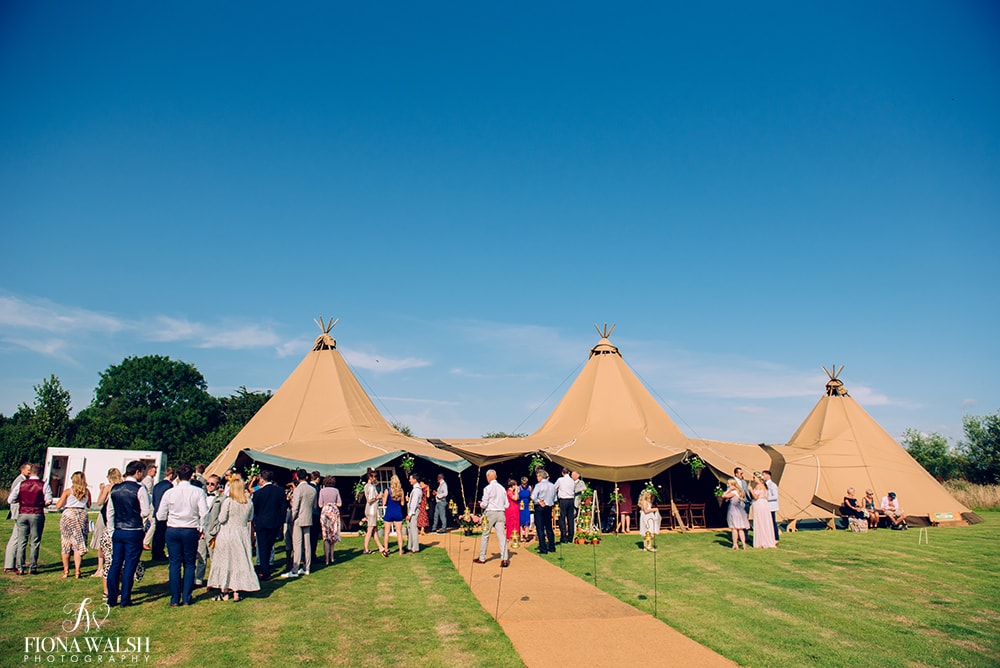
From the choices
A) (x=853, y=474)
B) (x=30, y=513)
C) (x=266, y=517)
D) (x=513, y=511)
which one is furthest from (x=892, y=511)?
(x=30, y=513)

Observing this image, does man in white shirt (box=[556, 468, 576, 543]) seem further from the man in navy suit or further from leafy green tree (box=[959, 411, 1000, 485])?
leafy green tree (box=[959, 411, 1000, 485])

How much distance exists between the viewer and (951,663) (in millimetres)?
5383

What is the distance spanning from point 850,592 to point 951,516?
14131 millimetres

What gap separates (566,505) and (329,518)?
4.85 metres

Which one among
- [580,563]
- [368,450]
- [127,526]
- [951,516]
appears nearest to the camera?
[127,526]

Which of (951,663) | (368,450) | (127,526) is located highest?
(368,450)

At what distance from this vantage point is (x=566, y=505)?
42.6ft

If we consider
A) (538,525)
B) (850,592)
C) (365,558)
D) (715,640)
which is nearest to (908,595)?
(850,592)

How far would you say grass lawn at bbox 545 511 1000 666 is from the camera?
5738 millimetres

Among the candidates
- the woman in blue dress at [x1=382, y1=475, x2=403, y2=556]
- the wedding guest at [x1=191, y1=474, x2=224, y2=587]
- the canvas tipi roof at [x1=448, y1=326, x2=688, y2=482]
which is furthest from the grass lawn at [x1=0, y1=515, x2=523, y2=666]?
the canvas tipi roof at [x1=448, y1=326, x2=688, y2=482]

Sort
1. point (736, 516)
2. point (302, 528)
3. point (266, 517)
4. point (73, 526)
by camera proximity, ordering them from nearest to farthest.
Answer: point (73, 526) → point (266, 517) → point (302, 528) → point (736, 516)

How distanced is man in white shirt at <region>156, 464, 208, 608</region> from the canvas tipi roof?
9.52 meters

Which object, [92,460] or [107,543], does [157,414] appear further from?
[107,543]

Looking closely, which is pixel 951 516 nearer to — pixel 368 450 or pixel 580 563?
pixel 580 563
